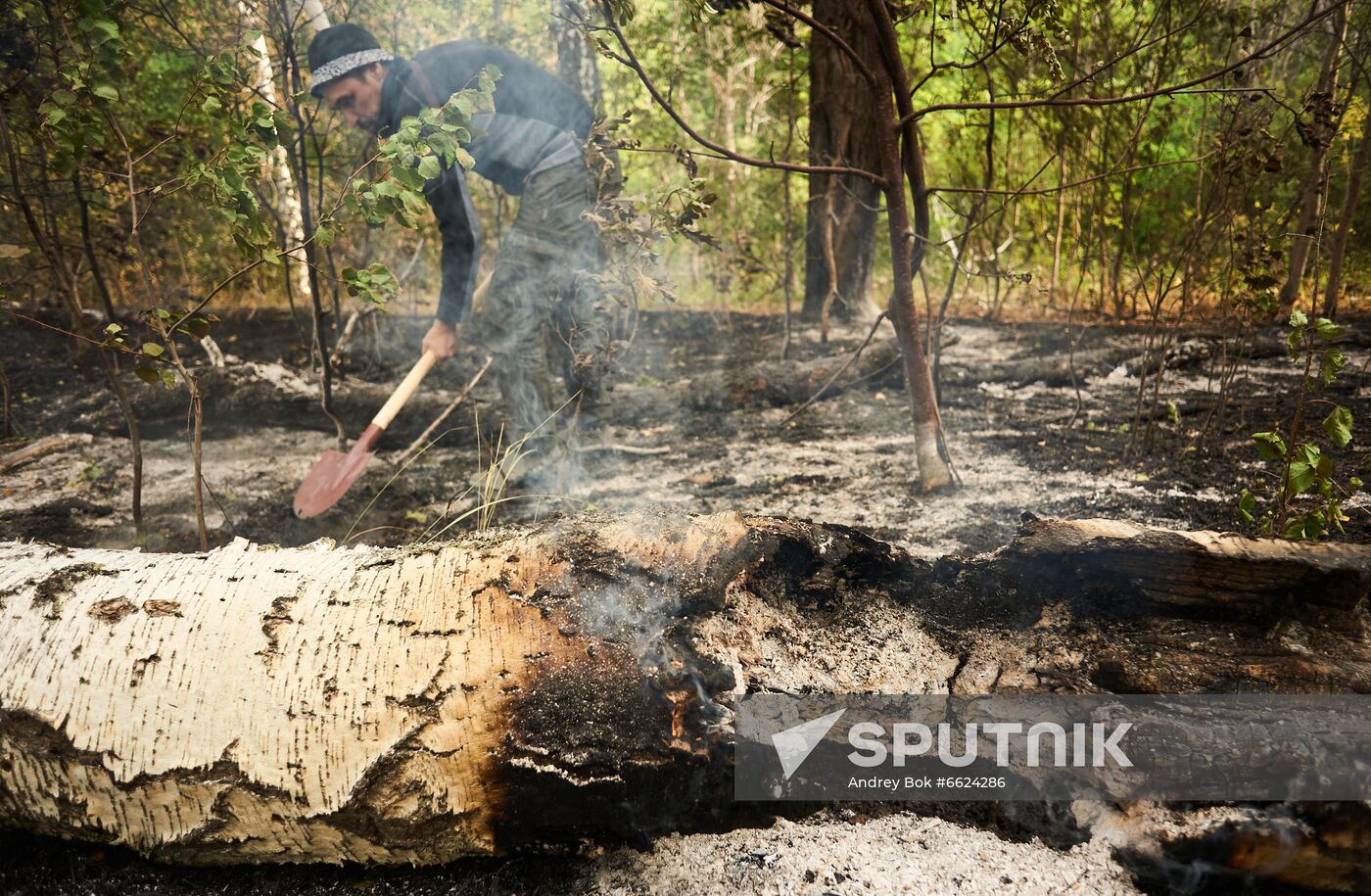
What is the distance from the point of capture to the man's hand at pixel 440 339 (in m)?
2.88

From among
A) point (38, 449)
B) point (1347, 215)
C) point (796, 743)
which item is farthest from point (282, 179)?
point (1347, 215)

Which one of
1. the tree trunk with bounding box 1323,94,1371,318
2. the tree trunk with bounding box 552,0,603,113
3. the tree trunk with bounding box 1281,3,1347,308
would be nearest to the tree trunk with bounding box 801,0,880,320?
the tree trunk with bounding box 552,0,603,113

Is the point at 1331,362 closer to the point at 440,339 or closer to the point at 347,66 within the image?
the point at 440,339

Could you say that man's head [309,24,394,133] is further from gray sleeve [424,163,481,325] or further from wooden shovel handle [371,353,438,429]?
wooden shovel handle [371,353,438,429]

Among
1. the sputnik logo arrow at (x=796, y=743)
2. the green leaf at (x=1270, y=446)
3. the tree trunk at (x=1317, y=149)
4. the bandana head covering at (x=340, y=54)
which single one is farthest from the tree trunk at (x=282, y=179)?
the tree trunk at (x=1317, y=149)

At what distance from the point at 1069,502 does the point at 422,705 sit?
89.7 inches

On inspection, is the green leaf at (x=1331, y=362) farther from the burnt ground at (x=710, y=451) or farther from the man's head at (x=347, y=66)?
the man's head at (x=347, y=66)

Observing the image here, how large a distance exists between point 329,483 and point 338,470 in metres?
0.06

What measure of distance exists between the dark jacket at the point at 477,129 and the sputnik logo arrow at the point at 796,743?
2.24 meters

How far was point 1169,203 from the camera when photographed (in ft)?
21.5

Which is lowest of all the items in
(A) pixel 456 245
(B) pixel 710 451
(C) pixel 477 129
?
(B) pixel 710 451

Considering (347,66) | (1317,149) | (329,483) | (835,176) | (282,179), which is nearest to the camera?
(1317,149)

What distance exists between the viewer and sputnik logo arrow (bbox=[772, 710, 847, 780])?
4.09 feet

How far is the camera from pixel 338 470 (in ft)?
9.26
